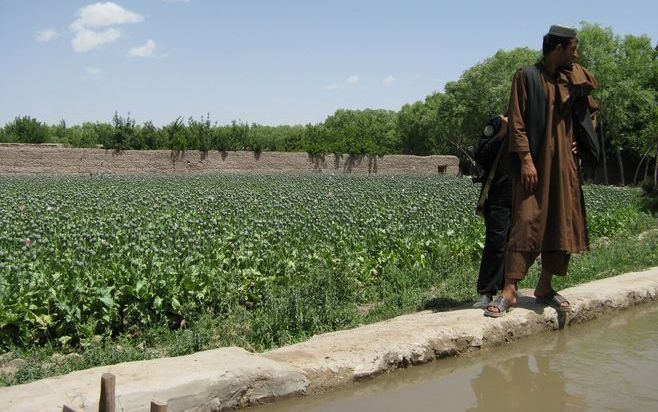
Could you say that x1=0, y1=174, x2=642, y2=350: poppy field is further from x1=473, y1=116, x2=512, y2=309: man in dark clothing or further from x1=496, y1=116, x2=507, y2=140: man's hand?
x1=496, y1=116, x2=507, y2=140: man's hand

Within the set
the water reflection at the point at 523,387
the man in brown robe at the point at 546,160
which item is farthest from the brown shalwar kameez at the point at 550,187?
the water reflection at the point at 523,387

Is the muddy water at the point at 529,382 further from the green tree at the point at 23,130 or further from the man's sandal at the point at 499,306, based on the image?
the green tree at the point at 23,130

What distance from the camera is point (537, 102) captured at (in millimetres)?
4816

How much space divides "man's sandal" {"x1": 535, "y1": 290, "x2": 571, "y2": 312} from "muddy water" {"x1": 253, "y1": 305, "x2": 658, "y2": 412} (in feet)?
0.71

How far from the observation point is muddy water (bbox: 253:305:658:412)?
345cm

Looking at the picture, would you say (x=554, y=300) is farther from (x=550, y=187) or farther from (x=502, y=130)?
(x=502, y=130)

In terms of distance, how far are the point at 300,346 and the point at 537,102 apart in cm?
238

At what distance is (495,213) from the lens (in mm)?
5137

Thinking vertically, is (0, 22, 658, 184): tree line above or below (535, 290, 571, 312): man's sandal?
above

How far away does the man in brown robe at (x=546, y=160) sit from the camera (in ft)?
15.7

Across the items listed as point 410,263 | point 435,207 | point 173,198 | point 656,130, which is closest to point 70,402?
point 410,263

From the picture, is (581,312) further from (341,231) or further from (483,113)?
Answer: (483,113)

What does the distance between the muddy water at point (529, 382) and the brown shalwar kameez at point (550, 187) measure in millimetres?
629

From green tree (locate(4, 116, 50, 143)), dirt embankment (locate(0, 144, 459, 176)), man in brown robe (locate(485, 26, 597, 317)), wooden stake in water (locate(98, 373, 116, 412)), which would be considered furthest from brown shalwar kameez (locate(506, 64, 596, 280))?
green tree (locate(4, 116, 50, 143))
